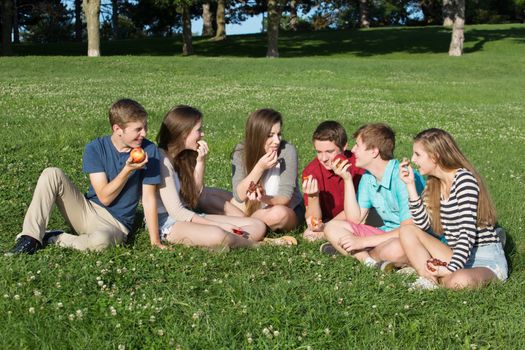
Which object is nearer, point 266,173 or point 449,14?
point 266,173

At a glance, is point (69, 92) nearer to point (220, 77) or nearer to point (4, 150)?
point (220, 77)

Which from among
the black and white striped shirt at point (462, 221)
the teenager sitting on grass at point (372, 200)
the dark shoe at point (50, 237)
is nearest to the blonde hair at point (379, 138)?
the teenager sitting on grass at point (372, 200)

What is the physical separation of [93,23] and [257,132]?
1185 inches

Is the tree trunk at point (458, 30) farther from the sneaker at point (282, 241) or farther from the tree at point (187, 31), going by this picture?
the sneaker at point (282, 241)

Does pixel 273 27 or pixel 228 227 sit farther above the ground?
pixel 273 27

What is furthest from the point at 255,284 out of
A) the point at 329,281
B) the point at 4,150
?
the point at 4,150

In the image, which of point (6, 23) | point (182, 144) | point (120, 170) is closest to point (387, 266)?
point (182, 144)

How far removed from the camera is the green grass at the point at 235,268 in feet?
14.6

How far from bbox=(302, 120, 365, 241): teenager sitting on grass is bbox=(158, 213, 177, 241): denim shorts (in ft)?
4.46

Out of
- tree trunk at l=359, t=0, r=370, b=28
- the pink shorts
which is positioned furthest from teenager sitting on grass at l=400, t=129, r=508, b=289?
tree trunk at l=359, t=0, r=370, b=28

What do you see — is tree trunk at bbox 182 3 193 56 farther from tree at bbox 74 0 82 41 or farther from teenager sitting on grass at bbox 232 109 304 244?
teenager sitting on grass at bbox 232 109 304 244

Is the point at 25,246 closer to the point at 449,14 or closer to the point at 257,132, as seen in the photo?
→ the point at 257,132

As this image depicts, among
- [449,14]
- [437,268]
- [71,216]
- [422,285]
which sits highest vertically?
[449,14]

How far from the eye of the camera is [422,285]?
5.41 metres
